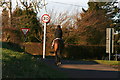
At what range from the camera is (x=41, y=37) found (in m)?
33.8

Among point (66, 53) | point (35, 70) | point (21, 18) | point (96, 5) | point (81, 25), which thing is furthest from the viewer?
point (96, 5)

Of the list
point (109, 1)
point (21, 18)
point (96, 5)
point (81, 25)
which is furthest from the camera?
point (109, 1)

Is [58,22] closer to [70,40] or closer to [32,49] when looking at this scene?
[70,40]

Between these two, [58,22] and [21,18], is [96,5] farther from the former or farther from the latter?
[21,18]

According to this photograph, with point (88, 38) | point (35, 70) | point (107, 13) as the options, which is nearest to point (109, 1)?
point (107, 13)

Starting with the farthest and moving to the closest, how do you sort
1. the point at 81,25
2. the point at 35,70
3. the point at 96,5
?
1. the point at 96,5
2. the point at 81,25
3. the point at 35,70

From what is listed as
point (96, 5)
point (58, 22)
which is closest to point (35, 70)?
point (58, 22)

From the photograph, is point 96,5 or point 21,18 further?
point 96,5

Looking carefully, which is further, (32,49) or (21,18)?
(21,18)

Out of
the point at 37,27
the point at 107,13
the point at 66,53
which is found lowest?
the point at 66,53

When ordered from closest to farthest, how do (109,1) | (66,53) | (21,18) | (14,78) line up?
(14,78) < (66,53) < (21,18) < (109,1)

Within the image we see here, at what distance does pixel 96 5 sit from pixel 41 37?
13.9 meters

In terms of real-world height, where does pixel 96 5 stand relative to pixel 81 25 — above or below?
above

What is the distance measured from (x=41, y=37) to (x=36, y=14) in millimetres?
3172
